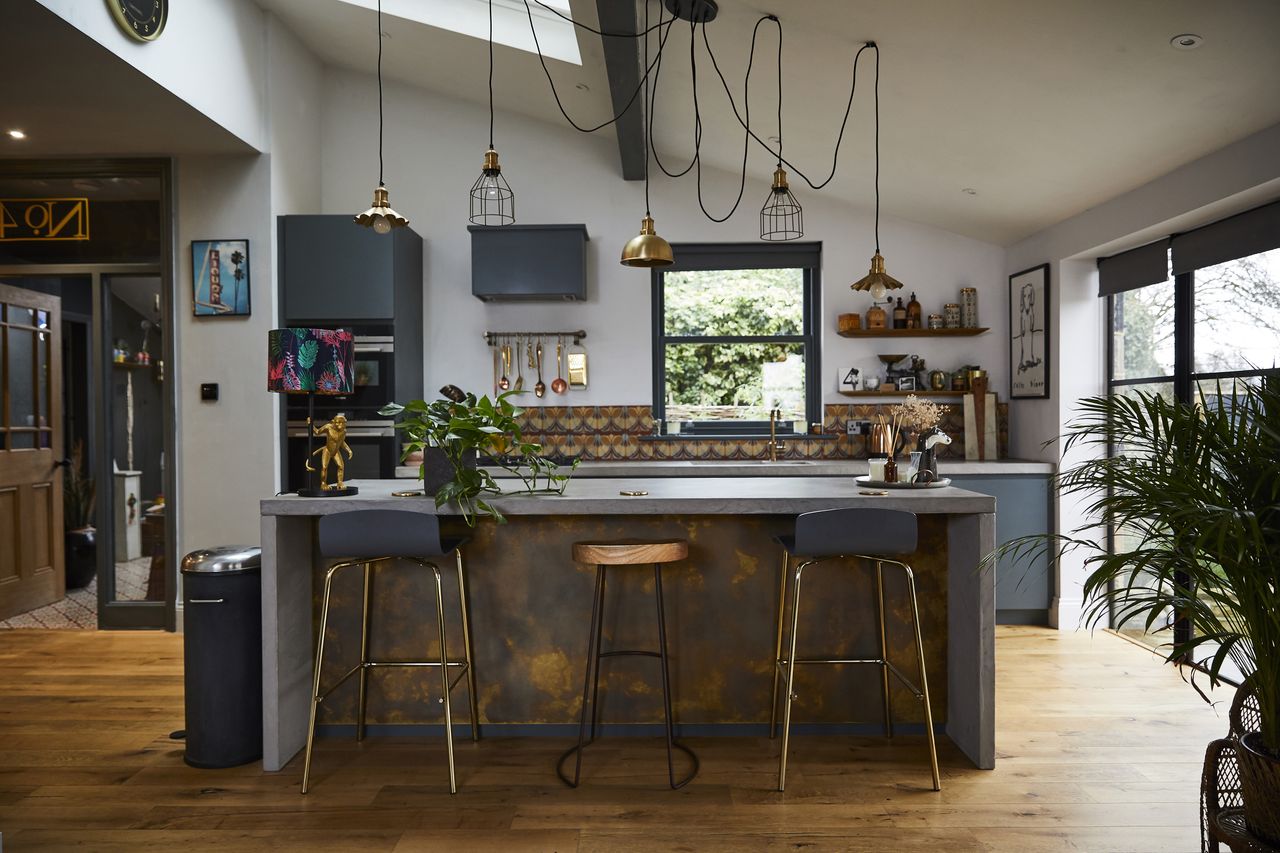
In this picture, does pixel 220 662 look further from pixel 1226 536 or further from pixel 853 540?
pixel 1226 536

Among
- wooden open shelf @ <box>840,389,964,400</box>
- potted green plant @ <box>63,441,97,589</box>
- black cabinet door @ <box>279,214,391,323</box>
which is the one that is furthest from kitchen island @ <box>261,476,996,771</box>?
potted green plant @ <box>63,441,97,589</box>

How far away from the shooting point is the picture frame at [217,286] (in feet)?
15.4

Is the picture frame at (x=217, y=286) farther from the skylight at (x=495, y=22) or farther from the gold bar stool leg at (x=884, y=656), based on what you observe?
the gold bar stool leg at (x=884, y=656)

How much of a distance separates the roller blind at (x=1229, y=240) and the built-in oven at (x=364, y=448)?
14.2 ft

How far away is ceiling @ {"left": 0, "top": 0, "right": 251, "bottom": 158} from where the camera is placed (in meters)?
3.21

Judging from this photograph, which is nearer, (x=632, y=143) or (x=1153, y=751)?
(x=1153, y=751)

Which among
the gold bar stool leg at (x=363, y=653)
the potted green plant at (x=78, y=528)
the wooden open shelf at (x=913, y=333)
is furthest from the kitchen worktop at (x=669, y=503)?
the potted green plant at (x=78, y=528)

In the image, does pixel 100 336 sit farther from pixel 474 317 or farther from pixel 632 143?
pixel 632 143

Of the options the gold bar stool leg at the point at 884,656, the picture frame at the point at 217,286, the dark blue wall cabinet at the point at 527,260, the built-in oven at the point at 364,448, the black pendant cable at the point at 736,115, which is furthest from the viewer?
the dark blue wall cabinet at the point at 527,260

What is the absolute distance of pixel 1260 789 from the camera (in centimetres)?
198

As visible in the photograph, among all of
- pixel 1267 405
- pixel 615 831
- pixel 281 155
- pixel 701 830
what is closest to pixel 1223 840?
pixel 1267 405

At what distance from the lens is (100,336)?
4793 millimetres

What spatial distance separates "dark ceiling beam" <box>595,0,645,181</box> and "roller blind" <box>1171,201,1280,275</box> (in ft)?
9.06

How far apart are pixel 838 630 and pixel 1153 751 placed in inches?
48.8
